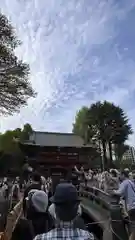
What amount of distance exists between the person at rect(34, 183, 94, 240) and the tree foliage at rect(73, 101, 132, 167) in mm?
44311

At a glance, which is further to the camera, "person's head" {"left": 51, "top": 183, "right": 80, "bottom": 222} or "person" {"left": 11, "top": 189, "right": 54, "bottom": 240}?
"person" {"left": 11, "top": 189, "right": 54, "bottom": 240}

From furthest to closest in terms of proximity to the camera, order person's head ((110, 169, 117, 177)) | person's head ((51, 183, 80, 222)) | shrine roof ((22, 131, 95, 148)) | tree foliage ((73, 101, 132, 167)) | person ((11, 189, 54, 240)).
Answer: tree foliage ((73, 101, 132, 167)) → shrine roof ((22, 131, 95, 148)) → person's head ((110, 169, 117, 177)) → person ((11, 189, 54, 240)) → person's head ((51, 183, 80, 222))

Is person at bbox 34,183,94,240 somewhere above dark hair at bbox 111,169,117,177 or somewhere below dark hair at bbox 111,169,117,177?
below

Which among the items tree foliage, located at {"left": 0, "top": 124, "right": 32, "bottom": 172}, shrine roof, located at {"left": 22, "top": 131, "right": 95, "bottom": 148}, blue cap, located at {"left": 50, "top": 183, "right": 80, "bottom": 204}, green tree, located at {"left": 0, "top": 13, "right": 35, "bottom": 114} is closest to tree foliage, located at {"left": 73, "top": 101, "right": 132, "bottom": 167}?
shrine roof, located at {"left": 22, "top": 131, "right": 95, "bottom": 148}

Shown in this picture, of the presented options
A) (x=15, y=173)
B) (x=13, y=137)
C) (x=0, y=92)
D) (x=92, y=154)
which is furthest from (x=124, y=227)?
(x=13, y=137)

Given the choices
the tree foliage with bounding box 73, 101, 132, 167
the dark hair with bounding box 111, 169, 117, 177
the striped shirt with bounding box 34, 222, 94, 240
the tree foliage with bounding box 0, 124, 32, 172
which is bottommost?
the striped shirt with bounding box 34, 222, 94, 240

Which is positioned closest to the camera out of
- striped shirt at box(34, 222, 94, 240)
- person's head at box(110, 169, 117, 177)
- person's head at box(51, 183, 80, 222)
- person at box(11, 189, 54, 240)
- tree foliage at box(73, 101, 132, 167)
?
striped shirt at box(34, 222, 94, 240)

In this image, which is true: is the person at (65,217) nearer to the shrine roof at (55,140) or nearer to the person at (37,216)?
the person at (37,216)

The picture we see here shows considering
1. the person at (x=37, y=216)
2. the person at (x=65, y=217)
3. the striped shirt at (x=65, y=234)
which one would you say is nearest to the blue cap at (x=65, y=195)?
the person at (x=65, y=217)

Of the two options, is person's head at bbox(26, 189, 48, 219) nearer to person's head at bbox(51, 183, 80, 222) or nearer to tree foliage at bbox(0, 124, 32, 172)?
person's head at bbox(51, 183, 80, 222)

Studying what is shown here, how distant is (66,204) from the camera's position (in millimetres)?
1896

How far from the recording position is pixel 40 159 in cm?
3412

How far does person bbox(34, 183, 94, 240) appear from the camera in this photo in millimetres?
1769

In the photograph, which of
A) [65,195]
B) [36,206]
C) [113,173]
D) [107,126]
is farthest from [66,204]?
[107,126]
